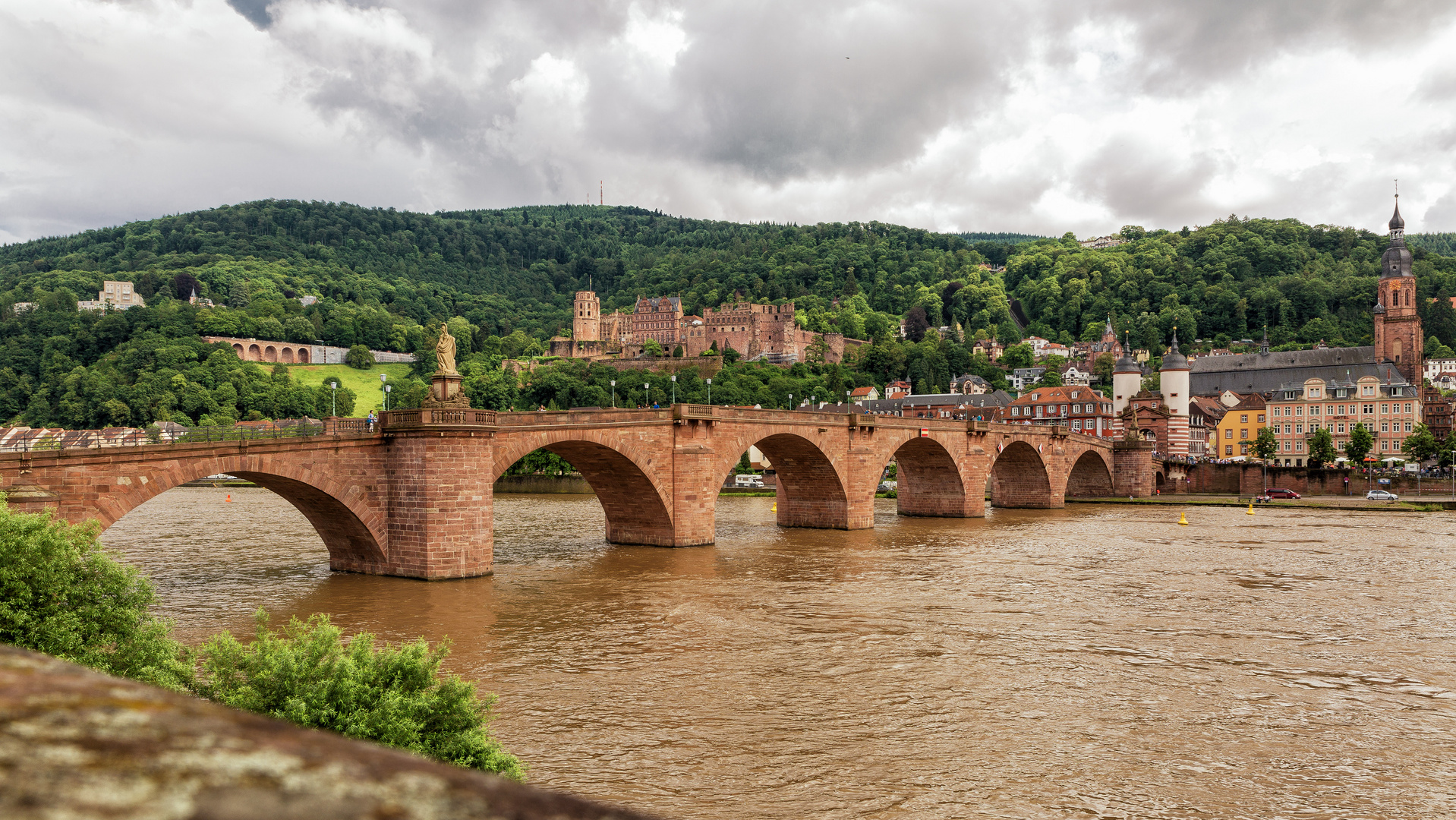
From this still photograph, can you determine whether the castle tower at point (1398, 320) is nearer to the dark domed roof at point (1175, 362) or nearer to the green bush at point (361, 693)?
the dark domed roof at point (1175, 362)

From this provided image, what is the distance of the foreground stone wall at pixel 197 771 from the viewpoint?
1.67 metres

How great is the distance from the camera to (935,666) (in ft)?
72.1

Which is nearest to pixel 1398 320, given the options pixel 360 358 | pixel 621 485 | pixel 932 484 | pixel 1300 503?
pixel 1300 503

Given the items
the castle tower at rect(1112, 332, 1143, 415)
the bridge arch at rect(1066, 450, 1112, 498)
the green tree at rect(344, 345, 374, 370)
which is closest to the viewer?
the bridge arch at rect(1066, 450, 1112, 498)

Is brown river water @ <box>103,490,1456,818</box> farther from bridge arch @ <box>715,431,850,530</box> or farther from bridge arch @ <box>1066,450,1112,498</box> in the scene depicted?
bridge arch @ <box>1066,450,1112,498</box>

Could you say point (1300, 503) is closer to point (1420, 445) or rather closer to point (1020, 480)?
point (1020, 480)

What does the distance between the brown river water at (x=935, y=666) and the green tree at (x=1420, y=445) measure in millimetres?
54601

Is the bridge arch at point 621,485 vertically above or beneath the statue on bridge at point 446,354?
beneath

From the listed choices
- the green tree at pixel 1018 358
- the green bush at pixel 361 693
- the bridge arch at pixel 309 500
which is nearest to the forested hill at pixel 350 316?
the green tree at pixel 1018 358

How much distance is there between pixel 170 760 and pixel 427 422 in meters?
30.6

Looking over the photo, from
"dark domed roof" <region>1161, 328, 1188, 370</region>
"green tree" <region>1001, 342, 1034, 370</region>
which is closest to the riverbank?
"dark domed roof" <region>1161, 328, 1188, 370</region>

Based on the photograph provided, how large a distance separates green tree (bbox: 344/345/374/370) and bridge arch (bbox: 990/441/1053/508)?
107 metres

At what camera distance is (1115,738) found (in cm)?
1698

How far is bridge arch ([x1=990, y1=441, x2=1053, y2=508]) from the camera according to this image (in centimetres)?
7025
